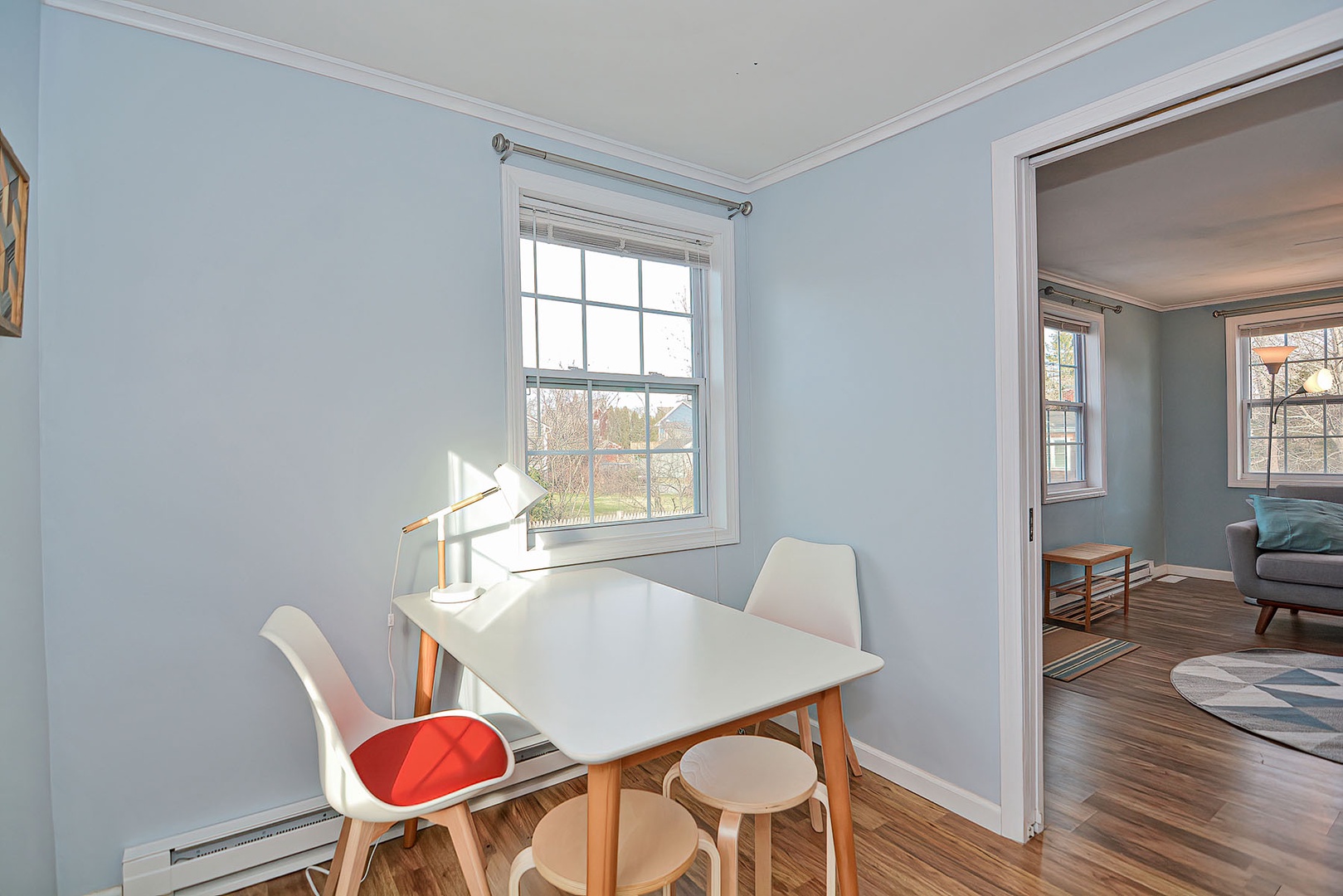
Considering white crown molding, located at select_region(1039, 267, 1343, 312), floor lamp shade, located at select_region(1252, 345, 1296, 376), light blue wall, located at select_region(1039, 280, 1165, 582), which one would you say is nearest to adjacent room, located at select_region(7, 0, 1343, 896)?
white crown molding, located at select_region(1039, 267, 1343, 312)

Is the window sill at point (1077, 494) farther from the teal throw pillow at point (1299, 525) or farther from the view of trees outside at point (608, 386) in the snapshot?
the view of trees outside at point (608, 386)

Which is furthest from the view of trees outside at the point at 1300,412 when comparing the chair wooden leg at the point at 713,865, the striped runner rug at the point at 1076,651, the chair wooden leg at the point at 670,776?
the chair wooden leg at the point at 713,865

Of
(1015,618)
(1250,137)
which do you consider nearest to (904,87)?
(1250,137)

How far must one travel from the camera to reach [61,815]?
1.74 metres

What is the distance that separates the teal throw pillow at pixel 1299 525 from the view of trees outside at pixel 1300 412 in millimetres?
1078

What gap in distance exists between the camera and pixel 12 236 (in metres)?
1.40

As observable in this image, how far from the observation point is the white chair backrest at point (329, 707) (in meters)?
1.42

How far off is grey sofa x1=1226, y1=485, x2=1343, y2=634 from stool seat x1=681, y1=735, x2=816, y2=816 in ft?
14.5

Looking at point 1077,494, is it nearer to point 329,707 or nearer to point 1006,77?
point 1006,77

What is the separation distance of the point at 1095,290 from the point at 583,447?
478 centimetres

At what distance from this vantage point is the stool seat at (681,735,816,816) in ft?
5.04

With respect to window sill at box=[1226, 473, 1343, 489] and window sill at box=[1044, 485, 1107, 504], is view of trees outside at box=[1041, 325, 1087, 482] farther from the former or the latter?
window sill at box=[1226, 473, 1343, 489]

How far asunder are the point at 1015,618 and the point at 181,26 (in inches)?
121

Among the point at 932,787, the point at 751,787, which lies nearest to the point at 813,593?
the point at 932,787
